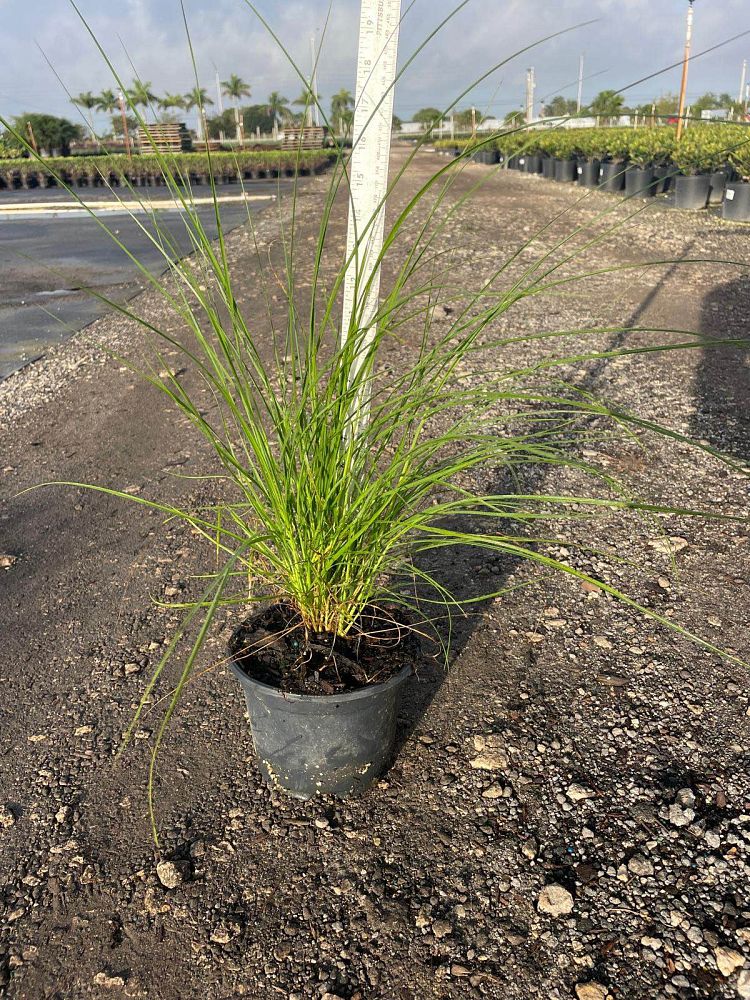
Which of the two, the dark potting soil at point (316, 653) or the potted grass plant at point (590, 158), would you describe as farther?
the potted grass plant at point (590, 158)

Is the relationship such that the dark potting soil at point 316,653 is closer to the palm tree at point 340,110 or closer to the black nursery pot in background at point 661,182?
the palm tree at point 340,110

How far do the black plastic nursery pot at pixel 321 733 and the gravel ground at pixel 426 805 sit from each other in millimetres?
64

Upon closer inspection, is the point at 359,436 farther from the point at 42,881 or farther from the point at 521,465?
the point at 521,465

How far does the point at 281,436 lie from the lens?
1424 mm

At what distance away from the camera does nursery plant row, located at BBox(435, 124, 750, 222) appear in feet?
28.9

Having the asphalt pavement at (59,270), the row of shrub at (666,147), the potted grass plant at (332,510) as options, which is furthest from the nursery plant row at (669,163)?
the potted grass plant at (332,510)

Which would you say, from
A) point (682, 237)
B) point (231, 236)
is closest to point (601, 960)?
point (682, 237)

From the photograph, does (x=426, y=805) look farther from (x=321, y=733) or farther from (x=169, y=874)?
(x=169, y=874)

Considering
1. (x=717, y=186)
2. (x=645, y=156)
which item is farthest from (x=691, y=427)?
(x=645, y=156)

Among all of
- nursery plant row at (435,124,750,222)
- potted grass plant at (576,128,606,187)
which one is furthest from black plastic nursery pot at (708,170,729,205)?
potted grass plant at (576,128,606,187)

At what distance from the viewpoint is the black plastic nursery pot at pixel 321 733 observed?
1489 millimetres

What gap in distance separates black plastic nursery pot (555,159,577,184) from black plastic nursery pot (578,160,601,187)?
0.82m

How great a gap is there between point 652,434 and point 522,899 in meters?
2.49

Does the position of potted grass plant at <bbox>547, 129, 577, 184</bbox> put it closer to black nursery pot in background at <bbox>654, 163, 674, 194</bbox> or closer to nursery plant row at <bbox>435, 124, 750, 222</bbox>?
nursery plant row at <bbox>435, 124, 750, 222</bbox>
